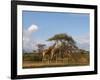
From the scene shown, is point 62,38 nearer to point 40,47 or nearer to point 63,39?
point 63,39

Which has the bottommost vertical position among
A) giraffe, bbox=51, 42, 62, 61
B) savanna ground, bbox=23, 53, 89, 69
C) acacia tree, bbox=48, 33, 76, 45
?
savanna ground, bbox=23, 53, 89, 69

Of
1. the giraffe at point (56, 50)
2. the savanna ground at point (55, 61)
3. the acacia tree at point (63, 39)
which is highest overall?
the acacia tree at point (63, 39)

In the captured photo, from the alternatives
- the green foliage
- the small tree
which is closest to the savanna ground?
the small tree

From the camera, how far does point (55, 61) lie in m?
2.12

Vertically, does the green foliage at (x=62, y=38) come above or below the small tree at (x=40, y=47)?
above

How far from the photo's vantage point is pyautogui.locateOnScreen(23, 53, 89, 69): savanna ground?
2037mm

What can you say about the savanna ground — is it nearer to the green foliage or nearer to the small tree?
the small tree

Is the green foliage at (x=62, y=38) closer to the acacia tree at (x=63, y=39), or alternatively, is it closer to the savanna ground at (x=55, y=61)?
the acacia tree at (x=63, y=39)

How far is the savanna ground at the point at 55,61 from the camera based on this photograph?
2037 millimetres

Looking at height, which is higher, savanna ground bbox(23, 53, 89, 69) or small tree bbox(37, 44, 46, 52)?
small tree bbox(37, 44, 46, 52)

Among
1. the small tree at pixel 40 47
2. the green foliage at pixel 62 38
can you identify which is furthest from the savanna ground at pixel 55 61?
the green foliage at pixel 62 38

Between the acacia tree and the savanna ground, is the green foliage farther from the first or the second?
the savanna ground

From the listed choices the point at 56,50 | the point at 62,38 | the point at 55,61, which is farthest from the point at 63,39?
the point at 55,61

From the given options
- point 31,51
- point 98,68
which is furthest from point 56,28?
point 98,68
